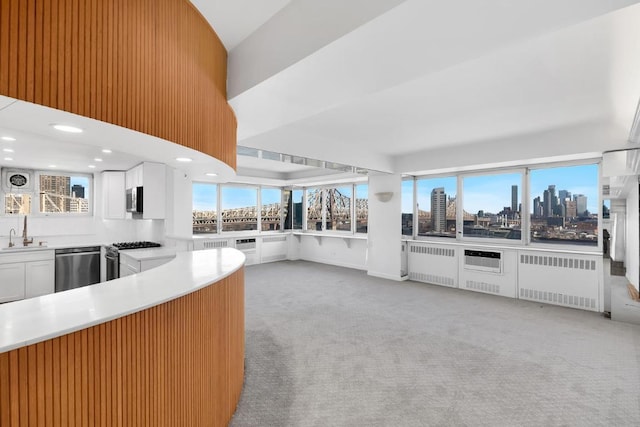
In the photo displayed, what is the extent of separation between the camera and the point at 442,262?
5844mm

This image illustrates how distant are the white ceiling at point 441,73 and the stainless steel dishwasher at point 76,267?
342cm

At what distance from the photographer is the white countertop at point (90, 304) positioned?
966 mm

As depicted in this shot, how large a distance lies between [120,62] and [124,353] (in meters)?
1.30

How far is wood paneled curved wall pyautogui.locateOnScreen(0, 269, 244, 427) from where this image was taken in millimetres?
930

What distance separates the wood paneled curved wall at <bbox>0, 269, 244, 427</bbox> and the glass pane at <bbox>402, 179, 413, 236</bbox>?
5395mm

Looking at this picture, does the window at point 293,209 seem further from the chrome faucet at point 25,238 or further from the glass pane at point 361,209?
the chrome faucet at point 25,238

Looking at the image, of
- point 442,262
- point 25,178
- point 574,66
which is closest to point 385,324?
point 442,262

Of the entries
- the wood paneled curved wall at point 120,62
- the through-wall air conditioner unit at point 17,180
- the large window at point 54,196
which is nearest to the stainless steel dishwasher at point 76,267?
Answer: the large window at point 54,196

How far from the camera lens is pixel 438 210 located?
636cm

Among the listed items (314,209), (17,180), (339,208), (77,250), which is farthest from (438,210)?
(17,180)

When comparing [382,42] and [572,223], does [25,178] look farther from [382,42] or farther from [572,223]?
[572,223]

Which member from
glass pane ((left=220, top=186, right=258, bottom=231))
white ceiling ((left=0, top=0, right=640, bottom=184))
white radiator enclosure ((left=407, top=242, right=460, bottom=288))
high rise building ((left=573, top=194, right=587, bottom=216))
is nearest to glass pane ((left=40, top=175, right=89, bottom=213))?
white ceiling ((left=0, top=0, right=640, bottom=184))

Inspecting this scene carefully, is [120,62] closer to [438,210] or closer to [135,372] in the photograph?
[135,372]

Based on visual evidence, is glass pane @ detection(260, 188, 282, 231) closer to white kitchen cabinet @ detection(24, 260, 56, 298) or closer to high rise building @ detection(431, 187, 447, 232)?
high rise building @ detection(431, 187, 447, 232)
